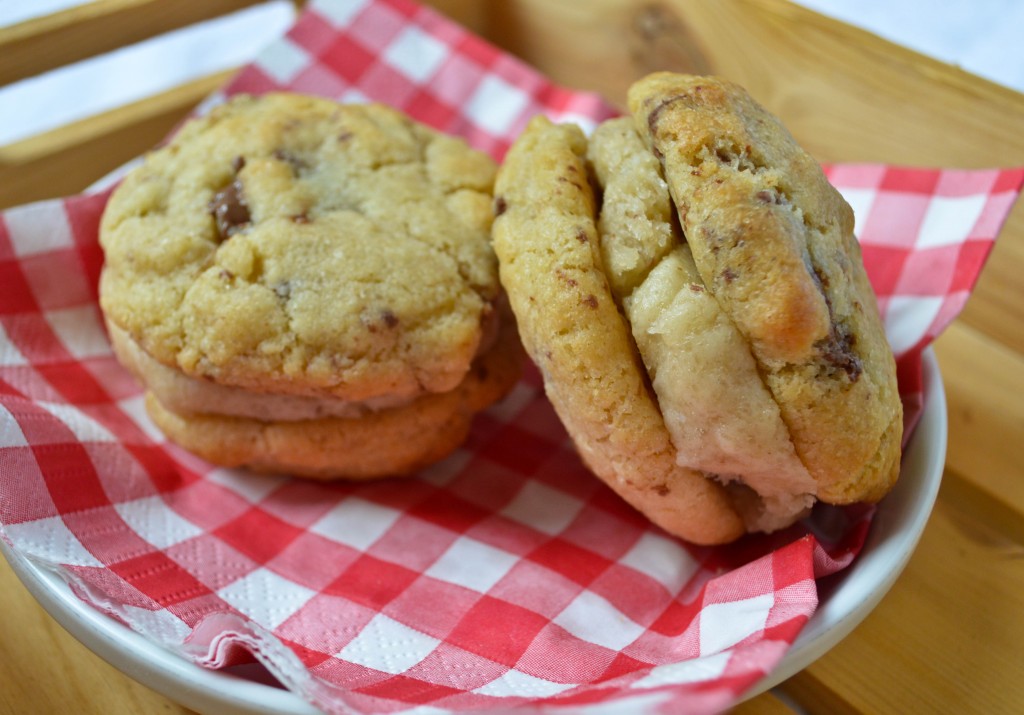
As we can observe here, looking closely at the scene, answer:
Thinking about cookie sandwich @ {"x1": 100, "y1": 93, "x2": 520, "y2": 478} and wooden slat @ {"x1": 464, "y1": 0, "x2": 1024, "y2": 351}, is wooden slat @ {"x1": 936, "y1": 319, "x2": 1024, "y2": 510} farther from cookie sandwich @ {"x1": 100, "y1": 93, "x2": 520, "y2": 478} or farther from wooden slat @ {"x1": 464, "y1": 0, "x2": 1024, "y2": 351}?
cookie sandwich @ {"x1": 100, "y1": 93, "x2": 520, "y2": 478}

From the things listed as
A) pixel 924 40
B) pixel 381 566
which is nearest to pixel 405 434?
pixel 381 566

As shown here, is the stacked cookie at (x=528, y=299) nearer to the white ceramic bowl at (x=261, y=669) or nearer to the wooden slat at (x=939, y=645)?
the white ceramic bowl at (x=261, y=669)

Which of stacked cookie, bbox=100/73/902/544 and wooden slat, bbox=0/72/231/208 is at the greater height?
stacked cookie, bbox=100/73/902/544

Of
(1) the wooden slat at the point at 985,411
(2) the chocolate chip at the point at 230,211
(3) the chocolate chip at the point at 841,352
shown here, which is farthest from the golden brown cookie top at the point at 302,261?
(1) the wooden slat at the point at 985,411

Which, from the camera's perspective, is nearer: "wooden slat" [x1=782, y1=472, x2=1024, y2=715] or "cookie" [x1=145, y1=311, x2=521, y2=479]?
"wooden slat" [x1=782, y1=472, x2=1024, y2=715]

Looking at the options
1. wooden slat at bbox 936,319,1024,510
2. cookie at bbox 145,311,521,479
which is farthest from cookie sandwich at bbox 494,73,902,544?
wooden slat at bbox 936,319,1024,510

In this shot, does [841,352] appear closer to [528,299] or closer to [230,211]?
[528,299]

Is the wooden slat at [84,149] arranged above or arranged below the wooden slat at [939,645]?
below
